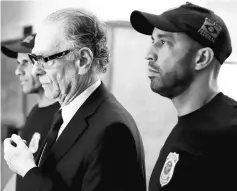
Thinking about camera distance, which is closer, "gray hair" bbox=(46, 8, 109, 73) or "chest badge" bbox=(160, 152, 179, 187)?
"chest badge" bbox=(160, 152, 179, 187)

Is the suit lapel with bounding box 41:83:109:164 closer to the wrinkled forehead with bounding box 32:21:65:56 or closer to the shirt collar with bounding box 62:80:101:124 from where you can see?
the shirt collar with bounding box 62:80:101:124

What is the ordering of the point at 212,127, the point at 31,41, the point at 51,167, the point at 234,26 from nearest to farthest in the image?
the point at 212,127 < the point at 51,167 < the point at 234,26 < the point at 31,41

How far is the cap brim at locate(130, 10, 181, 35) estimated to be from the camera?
96 centimetres

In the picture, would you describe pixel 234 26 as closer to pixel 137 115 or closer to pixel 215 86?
pixel 215 86

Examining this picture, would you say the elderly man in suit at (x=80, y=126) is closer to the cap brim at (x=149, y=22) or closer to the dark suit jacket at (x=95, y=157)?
the dark suit jacket at (x=95, y=157)

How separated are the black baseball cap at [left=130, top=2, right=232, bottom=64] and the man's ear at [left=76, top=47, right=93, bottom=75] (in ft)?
0.60

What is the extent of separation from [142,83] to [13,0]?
113 cm

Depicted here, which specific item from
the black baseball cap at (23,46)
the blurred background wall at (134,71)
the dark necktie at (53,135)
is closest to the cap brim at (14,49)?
the black baseball cap at (23,46)

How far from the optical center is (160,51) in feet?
3.25

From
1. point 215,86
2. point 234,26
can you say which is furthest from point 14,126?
point 215,86

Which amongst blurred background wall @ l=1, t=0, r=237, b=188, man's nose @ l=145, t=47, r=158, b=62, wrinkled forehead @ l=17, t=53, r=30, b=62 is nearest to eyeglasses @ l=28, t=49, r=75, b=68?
man's nose @ l=145, t=47, r=158, b=62

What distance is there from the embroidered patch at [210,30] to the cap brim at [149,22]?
59 mm

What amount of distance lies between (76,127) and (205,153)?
34 cm

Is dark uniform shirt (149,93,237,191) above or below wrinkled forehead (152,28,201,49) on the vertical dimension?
below
